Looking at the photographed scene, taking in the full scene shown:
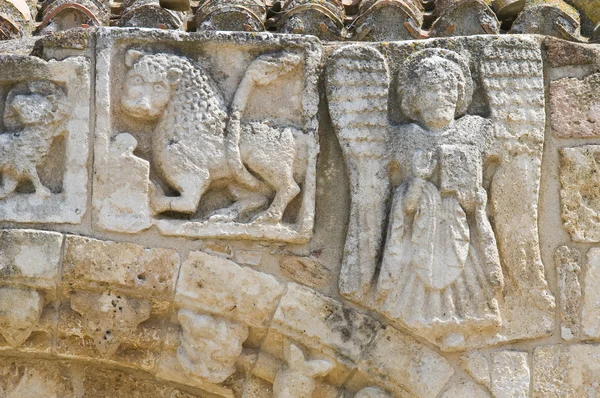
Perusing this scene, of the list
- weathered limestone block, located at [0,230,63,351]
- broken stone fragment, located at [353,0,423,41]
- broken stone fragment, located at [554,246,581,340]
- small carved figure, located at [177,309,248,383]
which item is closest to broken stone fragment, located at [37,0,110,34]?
weathered limestone block, located at [0,230,63,351]

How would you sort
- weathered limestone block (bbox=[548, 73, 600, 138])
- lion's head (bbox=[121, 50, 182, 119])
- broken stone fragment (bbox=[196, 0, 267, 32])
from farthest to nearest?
broken stone fragment (bbox=[196, 0, 267, 32]) → weathered limestone block (bbox=[548, 73, 600, 138]) → lion's head (bbox=[121, 50, 182, 119])

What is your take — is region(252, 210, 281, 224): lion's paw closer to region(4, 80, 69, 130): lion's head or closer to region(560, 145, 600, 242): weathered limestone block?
region(4, 80, 69, 130): lion's head

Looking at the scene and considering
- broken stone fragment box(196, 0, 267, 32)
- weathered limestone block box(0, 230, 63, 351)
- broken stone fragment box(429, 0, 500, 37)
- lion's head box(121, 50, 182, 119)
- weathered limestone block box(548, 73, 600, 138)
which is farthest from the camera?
broken stone fragment box(429, 0, 500, 37)

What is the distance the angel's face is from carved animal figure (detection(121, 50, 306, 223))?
1.68 feet

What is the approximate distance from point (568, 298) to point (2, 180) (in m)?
2.30

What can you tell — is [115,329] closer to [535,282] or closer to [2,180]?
[2,180]

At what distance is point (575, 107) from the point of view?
4.31 m

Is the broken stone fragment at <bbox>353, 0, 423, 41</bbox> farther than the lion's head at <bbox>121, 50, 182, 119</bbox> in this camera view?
Yes

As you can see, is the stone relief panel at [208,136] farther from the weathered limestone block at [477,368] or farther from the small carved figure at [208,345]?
the weathered limestone block at [477,368]

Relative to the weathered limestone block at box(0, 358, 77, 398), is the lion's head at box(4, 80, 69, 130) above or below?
above

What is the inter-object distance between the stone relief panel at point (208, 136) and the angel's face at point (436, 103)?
44 cm

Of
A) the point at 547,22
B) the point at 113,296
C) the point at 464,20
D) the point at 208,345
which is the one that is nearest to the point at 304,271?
the point at 208,345

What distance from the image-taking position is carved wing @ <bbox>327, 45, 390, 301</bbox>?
4094mm

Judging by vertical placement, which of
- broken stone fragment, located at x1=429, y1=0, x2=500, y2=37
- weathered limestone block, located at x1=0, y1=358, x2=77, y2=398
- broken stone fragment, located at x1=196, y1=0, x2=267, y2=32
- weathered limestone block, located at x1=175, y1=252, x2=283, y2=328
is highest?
broken stone fragment, located at x1=429, y1=0, x2=500, y2=37
